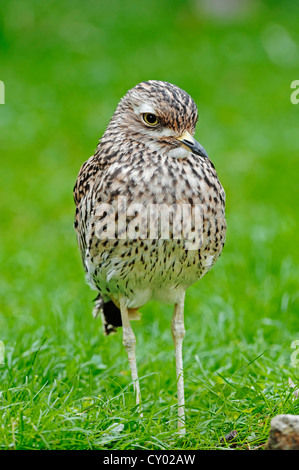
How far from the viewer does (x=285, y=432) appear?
358 cm

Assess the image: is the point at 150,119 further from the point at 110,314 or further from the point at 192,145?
the point at 110,314

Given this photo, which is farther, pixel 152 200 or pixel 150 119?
pixel 150 119

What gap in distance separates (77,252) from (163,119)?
4.43 meters

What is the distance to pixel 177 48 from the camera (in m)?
15.0

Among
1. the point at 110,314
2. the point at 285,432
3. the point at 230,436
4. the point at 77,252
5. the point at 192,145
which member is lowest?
the point at 230,436

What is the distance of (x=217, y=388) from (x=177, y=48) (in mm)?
11350

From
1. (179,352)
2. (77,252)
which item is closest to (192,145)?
(179,352)

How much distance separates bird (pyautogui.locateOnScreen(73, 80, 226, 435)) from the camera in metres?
4.01

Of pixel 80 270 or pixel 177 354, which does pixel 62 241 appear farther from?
pixel 177 354

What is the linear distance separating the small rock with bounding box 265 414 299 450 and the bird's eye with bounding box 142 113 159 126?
1.67m

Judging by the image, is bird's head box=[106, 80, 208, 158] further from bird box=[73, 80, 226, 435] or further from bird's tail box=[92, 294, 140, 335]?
bird's tail box=[92, 294, 140, 335]

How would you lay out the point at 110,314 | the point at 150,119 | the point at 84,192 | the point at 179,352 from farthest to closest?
1. the point at 110,314
2. the point at 179,352
3. the point at 84,192
4. the point at 150,119
